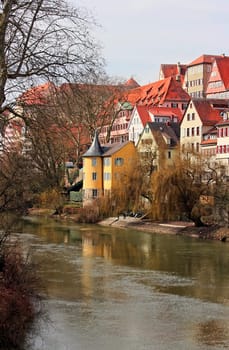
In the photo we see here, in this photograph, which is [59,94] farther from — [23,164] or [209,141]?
[209,141]

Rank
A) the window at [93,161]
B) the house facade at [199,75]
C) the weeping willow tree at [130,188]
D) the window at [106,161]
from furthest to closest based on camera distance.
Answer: the house facade at [199,75] < the window at [93,161] < the window at [106,161] < the weeping willow tree at [130,188]

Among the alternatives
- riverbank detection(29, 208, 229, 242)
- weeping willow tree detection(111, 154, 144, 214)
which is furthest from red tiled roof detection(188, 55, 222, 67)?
weeping willow tree detection(111, 154, 144, 214)

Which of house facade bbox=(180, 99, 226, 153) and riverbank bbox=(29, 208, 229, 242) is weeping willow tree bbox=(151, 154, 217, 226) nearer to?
riverbank bbox=(29, 208, 229, 242)

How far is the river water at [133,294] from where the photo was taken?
46.0ft

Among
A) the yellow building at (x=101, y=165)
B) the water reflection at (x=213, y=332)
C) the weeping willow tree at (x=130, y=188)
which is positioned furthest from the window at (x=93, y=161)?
the water reflection at (x=213, y=332)

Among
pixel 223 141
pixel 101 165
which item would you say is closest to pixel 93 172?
pixel 101 165

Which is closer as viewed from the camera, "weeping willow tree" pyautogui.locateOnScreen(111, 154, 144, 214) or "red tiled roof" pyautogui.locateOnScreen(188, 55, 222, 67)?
"weeping willow tree" pyautogui.locateOnScreen(111, 154, 144, 214)

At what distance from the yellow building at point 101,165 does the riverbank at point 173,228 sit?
26.0 feet

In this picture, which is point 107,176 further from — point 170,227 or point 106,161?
point 170,227

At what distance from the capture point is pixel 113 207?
44344 mm

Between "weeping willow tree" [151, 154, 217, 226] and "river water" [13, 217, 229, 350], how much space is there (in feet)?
16.1

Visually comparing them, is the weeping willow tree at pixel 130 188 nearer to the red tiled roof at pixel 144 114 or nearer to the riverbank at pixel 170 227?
the riverbank at pixel 170 227

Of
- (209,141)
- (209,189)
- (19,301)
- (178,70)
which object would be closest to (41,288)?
(19,301)

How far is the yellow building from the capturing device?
5234cm
